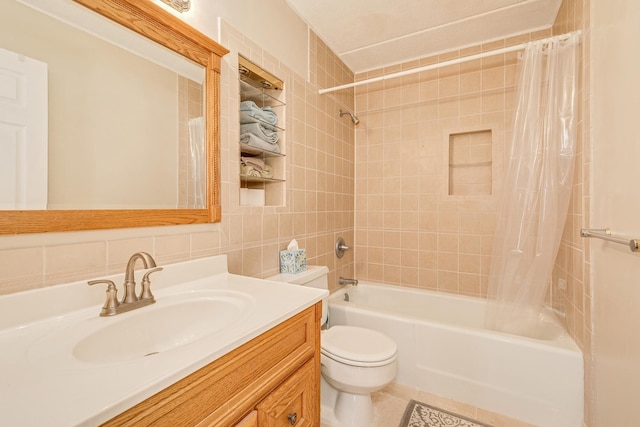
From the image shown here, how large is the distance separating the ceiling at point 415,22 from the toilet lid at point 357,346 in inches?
79.0

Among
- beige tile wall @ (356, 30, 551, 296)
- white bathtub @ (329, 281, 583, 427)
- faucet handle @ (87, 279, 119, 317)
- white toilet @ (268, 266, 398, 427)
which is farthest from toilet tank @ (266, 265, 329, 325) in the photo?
beige tile wall @ (356, 30, 551, 296)

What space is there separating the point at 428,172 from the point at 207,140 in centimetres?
182

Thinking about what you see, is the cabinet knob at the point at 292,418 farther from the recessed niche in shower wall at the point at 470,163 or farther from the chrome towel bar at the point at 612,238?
the recessed niche in shower wall at the point at 470,163

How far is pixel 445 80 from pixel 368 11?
89 cm

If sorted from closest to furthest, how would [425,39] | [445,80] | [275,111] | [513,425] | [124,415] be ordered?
[124,415]
[513,425]
[275,111]
[425,39]
[445,80]

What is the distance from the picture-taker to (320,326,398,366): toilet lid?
132 cm

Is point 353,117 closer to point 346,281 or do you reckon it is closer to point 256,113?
point 256,113

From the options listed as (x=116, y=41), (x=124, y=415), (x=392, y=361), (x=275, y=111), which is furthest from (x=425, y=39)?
(x=124, y=415)

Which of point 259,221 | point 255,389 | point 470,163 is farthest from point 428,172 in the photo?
point 255,389

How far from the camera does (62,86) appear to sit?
0.86 metres

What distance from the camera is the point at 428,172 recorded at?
2.41 meters

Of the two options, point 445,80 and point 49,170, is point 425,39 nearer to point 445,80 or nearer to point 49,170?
point 445,80

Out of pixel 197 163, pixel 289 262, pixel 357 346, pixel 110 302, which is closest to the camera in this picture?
pixel 110 302

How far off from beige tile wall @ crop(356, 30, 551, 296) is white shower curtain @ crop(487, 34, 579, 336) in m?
0.51
